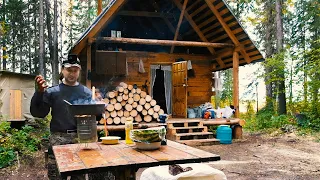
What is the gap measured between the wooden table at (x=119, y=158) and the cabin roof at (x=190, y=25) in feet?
25.0

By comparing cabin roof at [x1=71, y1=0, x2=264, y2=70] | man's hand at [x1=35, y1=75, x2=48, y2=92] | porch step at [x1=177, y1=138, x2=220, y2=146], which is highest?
cabin roof at [x1=71, y1=0, x2=264, y2=70]

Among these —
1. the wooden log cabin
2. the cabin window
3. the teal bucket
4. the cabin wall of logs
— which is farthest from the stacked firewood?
the teal bucket

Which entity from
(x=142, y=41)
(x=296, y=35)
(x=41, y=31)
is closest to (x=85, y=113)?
(x=142, y=41)

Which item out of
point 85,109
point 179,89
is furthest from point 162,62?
point 85,109

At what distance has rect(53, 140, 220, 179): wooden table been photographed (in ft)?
6.13

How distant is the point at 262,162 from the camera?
19.8 feet

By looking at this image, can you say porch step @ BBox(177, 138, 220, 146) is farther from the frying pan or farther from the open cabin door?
the frying pan

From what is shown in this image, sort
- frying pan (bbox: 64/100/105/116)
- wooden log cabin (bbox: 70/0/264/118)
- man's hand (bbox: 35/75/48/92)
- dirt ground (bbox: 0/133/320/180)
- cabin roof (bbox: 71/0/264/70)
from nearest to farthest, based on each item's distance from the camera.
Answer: frying pan (bbox: 64/100/105/116), man's hand (bbox: 35/75/48/92), dirt ground (bbox: 0/133/320/180), wooden log cabin (bbox: 70/0/264/118), cabin roof (bbox: 71/0/264/70)

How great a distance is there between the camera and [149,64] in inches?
414

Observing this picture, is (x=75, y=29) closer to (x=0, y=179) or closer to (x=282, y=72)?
(x=282, y=72)

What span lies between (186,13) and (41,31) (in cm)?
916

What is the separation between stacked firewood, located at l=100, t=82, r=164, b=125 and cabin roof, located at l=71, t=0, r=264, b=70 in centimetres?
247

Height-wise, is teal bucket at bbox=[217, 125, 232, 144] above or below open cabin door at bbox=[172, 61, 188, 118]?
below

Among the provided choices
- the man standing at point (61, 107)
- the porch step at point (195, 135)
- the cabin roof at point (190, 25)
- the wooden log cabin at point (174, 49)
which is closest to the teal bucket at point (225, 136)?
the porch step at point (195, 135)
